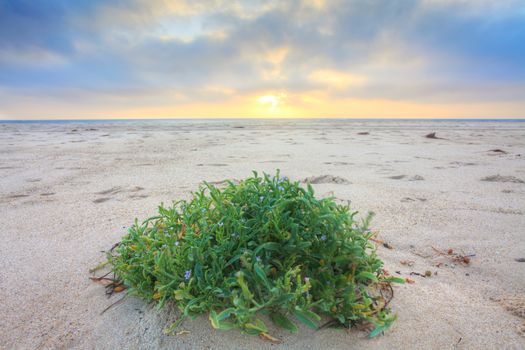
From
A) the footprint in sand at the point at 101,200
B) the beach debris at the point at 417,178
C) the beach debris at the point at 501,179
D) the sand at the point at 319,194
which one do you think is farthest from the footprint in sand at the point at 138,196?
the beach debris at the point at 501,179

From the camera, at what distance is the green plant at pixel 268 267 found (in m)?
1.15

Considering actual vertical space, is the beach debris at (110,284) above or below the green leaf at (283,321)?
below

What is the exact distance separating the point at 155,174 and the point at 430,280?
12.3 feet

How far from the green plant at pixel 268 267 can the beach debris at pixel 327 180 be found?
2.47 meters

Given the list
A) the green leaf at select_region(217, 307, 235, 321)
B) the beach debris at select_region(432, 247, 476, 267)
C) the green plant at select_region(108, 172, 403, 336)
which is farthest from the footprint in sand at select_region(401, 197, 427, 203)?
the green leaf at select_region(217, 307, 235, 321)

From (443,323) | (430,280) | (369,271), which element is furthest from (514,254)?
(369,271)

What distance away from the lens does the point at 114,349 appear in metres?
1.21

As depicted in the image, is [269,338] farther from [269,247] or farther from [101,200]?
[101,200]

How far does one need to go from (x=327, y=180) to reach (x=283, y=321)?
2.88 metres

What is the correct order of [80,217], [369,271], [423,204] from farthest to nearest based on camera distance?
[423,204]
[80,217]
[369,271]

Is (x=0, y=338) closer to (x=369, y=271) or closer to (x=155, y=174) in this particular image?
(x=369, y=271)

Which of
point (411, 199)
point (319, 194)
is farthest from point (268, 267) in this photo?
point (411, 199)

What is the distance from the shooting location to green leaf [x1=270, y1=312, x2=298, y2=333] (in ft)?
3.75

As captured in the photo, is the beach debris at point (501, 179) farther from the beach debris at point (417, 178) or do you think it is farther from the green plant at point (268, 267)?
the green plant at point (268, 267)
